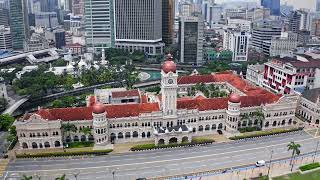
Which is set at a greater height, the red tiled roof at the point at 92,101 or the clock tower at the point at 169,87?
the clock tower at the point at 169,87

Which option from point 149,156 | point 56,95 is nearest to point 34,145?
point 149,156

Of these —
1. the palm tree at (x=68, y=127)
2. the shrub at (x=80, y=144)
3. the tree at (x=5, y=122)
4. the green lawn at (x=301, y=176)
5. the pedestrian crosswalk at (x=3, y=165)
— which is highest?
the palm tree at (x=68, y=127)

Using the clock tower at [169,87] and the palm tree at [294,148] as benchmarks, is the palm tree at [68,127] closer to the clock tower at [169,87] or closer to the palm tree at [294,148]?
the clock tower at [169,87]

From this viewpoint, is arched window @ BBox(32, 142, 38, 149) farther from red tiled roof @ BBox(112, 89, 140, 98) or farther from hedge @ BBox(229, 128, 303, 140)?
hedge @ BBox(229, 128, 303, 140)

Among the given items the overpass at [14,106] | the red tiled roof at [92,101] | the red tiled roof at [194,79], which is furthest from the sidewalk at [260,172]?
the overpass at [14,106]

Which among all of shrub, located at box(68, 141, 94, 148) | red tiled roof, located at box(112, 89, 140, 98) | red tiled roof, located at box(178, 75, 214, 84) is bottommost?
shrub, located at box(68, 141, 94, 148)

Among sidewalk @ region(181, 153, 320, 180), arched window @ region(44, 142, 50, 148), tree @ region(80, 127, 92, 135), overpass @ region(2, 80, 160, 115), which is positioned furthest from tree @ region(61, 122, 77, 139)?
sidewalk @ region(181, 153, 320, 180)

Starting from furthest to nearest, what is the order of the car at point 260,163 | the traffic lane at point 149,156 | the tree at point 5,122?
the tree at point 5,122 → the traffic lane at point 149,156 → the car at point 260,163
